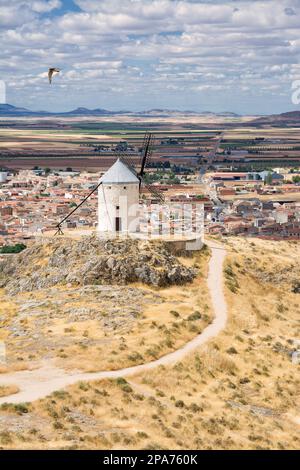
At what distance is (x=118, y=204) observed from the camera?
40.5 metres

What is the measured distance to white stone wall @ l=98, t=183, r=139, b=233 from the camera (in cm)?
4031

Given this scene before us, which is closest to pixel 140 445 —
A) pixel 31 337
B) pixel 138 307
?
pixel 31 337

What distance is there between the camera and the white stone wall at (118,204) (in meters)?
40.3

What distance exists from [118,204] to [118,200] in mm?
197

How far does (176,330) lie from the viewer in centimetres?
2978

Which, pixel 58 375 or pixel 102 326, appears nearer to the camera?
pixel 58 375

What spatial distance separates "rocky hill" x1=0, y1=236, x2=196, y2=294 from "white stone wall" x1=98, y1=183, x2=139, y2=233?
219cm

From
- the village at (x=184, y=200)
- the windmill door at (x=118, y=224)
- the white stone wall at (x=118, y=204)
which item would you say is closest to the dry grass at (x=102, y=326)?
the white stone wall at (x=118, y=204)

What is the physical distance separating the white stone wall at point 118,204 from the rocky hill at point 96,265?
86.1 inches

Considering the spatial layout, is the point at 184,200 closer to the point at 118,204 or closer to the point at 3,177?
the point at 3,177

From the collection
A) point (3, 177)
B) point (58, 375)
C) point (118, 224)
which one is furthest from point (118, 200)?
point (3, 177)

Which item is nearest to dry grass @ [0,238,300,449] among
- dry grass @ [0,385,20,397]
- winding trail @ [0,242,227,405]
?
winding trail @ [0,242,227,405]

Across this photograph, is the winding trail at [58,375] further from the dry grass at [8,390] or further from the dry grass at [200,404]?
the dry grass at [200,404]

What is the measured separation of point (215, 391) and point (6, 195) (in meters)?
117
